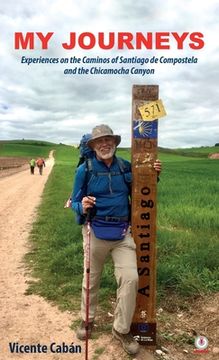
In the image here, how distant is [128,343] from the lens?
5.06 m

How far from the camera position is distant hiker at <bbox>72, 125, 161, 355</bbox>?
4.99 meters

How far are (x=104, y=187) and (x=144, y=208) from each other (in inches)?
22.3

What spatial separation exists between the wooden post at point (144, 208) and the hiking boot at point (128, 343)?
8.3 inches

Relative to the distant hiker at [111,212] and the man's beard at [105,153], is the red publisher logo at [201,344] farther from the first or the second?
the man's beard at [105,153]

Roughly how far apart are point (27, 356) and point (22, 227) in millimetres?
8128

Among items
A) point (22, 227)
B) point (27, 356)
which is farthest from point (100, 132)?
point (22, 227)

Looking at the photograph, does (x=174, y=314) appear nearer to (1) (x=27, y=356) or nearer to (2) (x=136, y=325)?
(2) (x=136, y=325)

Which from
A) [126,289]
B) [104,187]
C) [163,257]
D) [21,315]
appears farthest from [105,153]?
[163,257]

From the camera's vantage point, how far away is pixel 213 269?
286 inches

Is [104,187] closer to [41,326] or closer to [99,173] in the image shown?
[99,173]

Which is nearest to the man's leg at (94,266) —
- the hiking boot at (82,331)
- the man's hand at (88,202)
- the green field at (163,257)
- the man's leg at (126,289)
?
the hiking boot at (82,331)

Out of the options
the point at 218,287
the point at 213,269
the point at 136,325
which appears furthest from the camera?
the point at 213,269

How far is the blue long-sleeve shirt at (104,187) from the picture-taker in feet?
16.5

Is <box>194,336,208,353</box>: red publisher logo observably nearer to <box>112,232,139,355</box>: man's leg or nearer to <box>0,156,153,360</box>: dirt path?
<box>0,156,153,360</box>: dirt path
